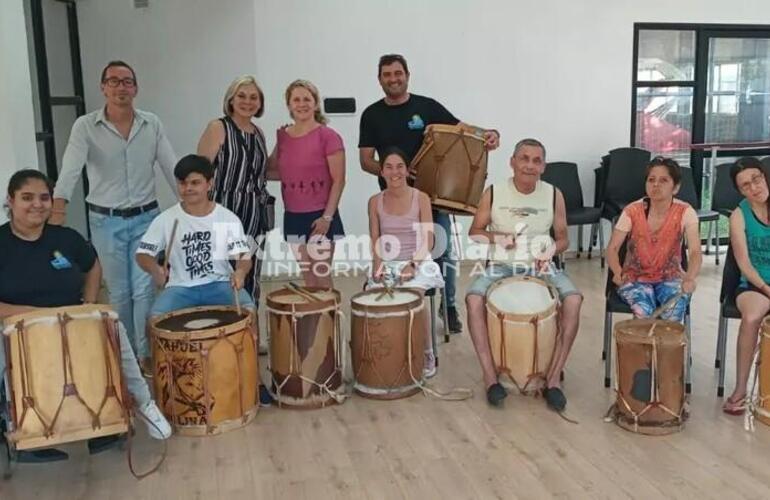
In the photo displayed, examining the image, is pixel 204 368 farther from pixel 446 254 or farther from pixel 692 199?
pixel 692 199

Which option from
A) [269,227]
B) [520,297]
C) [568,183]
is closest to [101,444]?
[269,227]

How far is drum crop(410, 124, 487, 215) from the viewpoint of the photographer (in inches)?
155

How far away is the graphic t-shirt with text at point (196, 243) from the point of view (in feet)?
11.1

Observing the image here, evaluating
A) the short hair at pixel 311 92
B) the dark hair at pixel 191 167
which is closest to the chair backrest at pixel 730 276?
the short hair at pixel 311 92

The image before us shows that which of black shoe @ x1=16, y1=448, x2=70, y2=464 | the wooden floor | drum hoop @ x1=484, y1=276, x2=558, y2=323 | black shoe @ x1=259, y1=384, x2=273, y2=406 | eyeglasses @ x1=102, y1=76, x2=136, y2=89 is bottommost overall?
the wooden floor

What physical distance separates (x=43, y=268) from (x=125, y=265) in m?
0.80

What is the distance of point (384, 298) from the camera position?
3.50 meters

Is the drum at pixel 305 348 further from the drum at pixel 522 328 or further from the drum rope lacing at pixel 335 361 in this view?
the drum at pixel 522 328

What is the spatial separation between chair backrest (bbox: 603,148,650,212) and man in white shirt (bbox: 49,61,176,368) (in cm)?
384

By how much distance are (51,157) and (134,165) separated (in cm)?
159

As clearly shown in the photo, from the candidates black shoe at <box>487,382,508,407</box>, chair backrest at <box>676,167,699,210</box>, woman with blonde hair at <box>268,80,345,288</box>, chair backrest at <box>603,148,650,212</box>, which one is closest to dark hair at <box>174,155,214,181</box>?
woman with blonde hair at <box>268,80,345,288</box>

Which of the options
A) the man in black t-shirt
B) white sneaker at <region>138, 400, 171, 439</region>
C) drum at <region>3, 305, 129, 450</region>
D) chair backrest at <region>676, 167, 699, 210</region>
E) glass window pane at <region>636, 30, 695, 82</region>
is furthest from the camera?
glass window pane at <region>636, 30, 695, 82</region>

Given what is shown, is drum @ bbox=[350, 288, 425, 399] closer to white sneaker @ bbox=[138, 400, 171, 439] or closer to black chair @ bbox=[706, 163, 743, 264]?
white sneaker @ bbox=[138, 400, 171, 439]

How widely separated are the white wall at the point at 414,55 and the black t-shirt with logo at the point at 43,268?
9.96 feet
